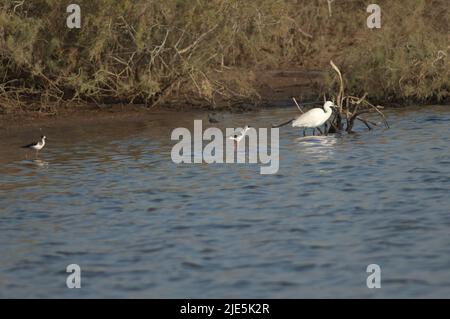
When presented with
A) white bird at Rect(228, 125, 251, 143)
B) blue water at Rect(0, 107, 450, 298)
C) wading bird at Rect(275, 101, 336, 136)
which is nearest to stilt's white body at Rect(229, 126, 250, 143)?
white bird at Rect(228, 125, 251, 143)

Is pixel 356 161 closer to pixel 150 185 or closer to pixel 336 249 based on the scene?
pixel 150 185

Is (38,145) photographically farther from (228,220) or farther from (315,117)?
(228,220)

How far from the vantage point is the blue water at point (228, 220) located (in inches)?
343

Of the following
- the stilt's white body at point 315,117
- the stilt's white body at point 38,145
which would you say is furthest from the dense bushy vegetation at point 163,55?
the stilt's white body at point 315,117

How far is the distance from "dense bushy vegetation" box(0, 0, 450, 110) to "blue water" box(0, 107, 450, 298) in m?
2.53

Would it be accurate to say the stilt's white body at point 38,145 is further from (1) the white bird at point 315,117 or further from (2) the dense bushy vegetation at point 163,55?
(1) the white bird at point 315,117

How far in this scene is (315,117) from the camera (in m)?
17.1

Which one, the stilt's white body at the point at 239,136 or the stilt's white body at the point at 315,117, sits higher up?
the stilt's white body at the point at 315,117

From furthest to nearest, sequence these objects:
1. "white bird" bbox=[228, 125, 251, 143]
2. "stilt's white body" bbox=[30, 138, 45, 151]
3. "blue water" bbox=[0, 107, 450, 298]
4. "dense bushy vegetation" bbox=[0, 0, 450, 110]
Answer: "dense bushy vegetation" bbox=[0, 0, 450, 110]
"white bird" bbox=[228, 125, 251, 143]
"stilt's white body" bbox=[30, 138, 45, 151]
"blue water" bbox=[0, 107, 450, 298]

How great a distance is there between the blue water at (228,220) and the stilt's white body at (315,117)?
34cm

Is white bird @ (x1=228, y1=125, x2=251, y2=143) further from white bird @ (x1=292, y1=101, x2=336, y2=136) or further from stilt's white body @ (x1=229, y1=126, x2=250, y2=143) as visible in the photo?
white bird @ (x1=292, y1=101, x2=336, y2=136)

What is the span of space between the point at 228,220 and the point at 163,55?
955cm

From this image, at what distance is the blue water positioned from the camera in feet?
28.6

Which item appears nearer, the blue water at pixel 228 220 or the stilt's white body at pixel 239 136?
the blue water at pixel 228 220
